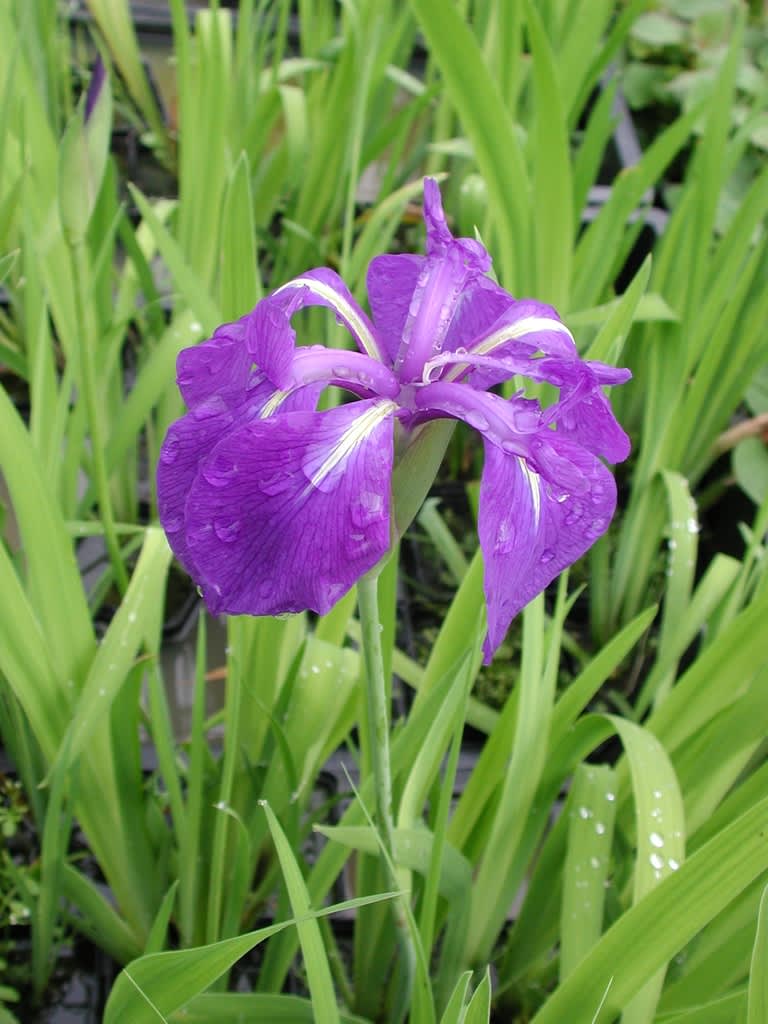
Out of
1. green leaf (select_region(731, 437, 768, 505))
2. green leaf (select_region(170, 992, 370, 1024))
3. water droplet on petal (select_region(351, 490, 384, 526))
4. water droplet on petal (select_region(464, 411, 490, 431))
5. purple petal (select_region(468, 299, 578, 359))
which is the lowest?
green leaf (select_region(170, 992, 370, 1024))

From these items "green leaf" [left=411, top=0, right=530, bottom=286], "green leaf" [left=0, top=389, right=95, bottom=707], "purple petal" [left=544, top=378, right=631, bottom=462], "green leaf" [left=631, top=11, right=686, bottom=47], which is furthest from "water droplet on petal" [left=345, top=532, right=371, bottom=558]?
"green leaf" [left=631, top=11, right=686, bottom=47]

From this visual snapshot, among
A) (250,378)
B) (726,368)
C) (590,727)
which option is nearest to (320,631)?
(590,727)

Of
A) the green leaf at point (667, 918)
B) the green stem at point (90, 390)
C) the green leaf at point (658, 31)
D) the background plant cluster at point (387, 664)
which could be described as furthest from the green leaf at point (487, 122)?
the green leaf at point (658, 31)

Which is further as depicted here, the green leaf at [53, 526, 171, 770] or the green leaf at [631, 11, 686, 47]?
the green leaf at [631, 11, 686, 47]

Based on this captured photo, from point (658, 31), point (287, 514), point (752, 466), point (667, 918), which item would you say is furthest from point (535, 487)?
point (658, 31)

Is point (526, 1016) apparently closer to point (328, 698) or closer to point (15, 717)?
point (328, 698)

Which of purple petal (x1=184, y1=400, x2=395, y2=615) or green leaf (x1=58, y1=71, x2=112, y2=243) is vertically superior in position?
green leaf (x1=58, y1=71, x2=112, y2=243)

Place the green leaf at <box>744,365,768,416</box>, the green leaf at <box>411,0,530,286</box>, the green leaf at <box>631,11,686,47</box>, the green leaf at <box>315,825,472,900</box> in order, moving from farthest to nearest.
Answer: the green leaf at <box>631,11,686,47</box> < the green leaf at <box>744,365,768,416</box> < the green leaf at <box>411,0,530,286</box> < the green leaf at <box>315,825,472,900</box>

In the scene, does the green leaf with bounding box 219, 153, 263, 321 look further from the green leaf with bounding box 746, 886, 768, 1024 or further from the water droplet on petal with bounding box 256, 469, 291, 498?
the green leaf with bounding box 746, 886, 768, 1024
